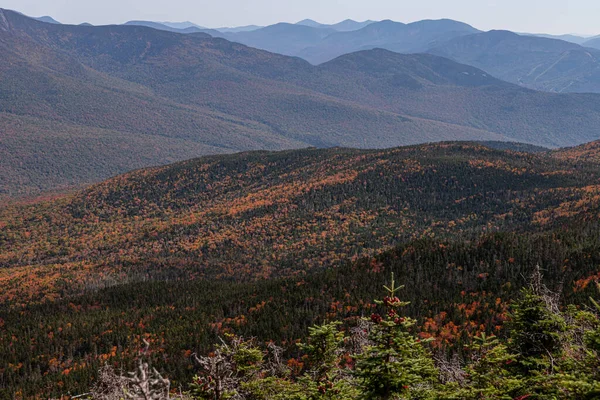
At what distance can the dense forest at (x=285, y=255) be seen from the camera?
5439 centimetres

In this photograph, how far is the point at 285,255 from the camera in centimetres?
11138

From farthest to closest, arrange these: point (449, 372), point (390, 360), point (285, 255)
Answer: point (285, 255) → point (449, 372) → point (390, 360)

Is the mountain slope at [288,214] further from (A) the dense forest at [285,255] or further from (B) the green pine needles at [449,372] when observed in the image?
(B) the green pine needles at [449,372]

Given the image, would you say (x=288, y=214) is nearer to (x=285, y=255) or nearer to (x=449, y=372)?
Answer: (x=285, y=255)

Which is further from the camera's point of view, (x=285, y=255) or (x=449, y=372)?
(x=285, y=255)

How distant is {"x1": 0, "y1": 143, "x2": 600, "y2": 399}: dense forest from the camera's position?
178 feet

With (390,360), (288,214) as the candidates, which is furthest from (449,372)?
(288,214)

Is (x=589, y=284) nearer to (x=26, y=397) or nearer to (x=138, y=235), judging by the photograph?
(x=26, y=397)

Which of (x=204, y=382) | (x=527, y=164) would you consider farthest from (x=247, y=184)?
(x=204, y=382)

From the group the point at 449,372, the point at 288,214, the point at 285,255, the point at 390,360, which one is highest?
the point at 390,360

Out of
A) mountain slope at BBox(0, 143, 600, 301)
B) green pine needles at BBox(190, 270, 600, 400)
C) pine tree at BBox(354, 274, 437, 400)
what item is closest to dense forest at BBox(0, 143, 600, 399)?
mountain slope at BBox(0, 143, 600, 301)

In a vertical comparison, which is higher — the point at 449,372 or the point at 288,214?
the point at 449,372

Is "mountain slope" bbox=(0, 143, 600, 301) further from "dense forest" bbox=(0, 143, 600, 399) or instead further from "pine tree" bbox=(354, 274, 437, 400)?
"pine tree" bbox=(354, 274, 437, 400)

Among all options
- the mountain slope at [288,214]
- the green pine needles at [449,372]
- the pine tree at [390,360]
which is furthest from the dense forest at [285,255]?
the pine tree at [390,360]
